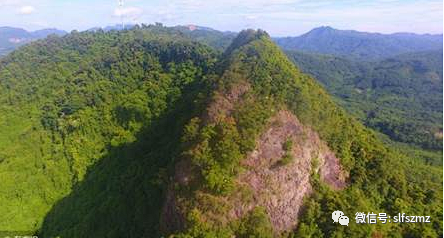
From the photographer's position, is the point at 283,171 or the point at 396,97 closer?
the point at 283,171

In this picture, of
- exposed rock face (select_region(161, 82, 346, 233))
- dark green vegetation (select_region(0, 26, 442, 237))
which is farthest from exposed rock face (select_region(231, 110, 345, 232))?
dark green vegetation (select_region(0, 26, 442, 237))

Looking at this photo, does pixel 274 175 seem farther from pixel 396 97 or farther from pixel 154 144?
pixel 396 97

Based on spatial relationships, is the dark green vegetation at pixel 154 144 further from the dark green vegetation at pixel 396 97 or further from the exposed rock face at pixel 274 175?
the dark green vegetation at pixel 396 97

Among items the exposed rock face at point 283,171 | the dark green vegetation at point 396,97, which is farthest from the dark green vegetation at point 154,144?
the dark green vegetation at point 396,97

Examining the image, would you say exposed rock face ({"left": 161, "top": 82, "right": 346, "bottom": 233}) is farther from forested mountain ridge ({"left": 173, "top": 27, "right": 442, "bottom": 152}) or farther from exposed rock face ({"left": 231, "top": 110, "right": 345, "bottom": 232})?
forested mountain ridge ({"left": 173, "top": 27, "right": 442, "bottom": 152})

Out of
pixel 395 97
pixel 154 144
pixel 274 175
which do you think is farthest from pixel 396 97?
pixel 274 175

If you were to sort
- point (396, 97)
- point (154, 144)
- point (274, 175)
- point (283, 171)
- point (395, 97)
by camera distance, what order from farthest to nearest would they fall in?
point (396, 97), point (395, 97), point (154, 144), point (283, 171), point (274, 175)
